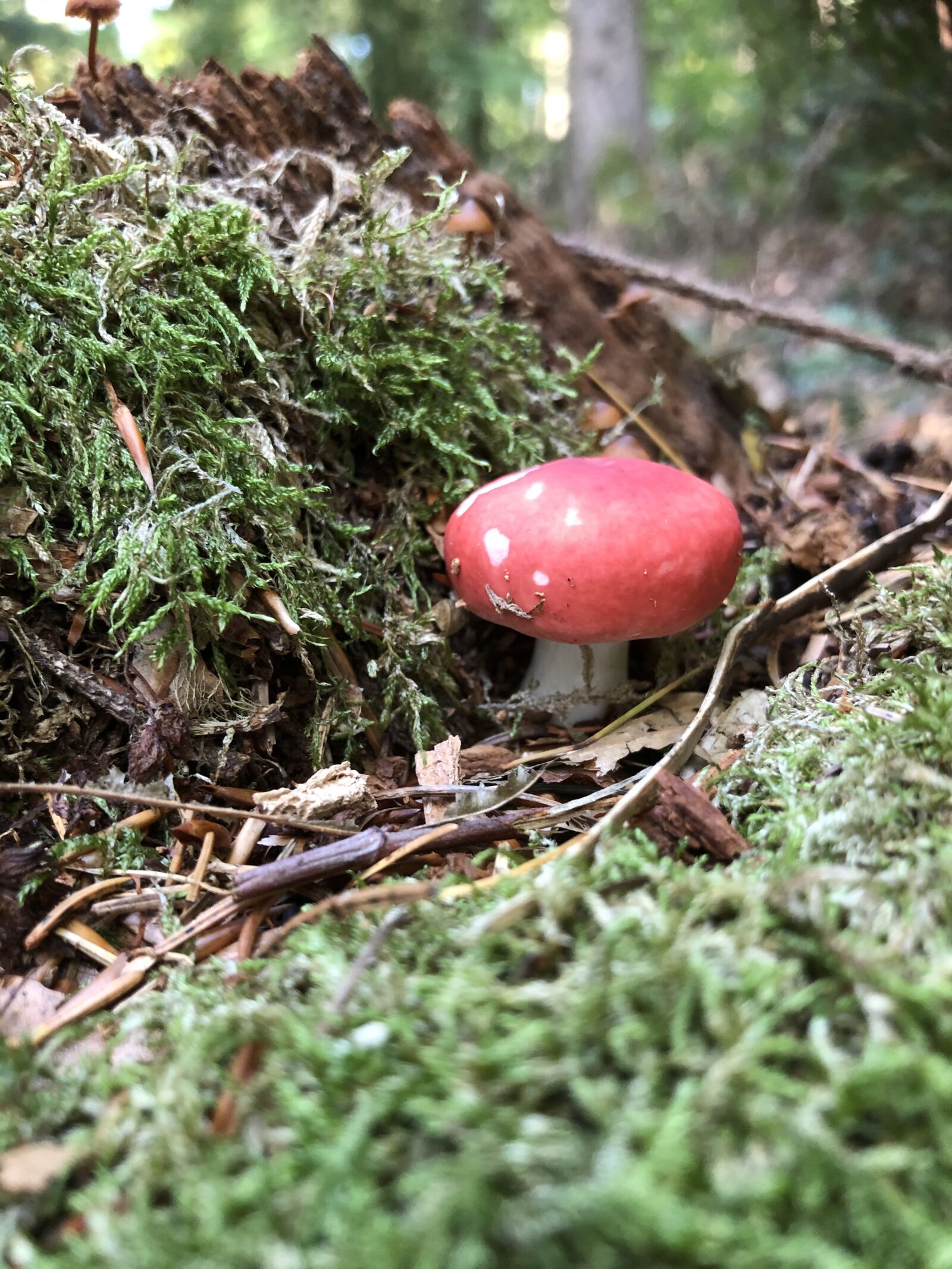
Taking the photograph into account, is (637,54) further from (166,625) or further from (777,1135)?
(777,1135)

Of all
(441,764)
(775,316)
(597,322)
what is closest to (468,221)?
(597,322)

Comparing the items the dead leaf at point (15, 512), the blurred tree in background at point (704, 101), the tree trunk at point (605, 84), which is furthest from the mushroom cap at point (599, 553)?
the tree trunk at point (605, 84)

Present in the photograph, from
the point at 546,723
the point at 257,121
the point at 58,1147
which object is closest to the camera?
the point at 58,1147

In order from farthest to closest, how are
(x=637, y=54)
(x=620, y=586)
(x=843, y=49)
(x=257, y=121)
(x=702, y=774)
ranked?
(x=637, y=54) → (x=843, y=49) → (x=257, y=121) → (x=620, y=586) → (x=702, y=774)

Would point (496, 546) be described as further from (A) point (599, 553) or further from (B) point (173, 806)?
(B) point (173, 806)

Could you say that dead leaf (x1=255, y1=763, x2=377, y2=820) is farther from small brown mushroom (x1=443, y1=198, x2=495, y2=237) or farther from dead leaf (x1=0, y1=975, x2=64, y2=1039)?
small brown mushroom (x1=443, y1=198, x2=495, y2=237)

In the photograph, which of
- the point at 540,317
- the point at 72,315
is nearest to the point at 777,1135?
the point at 72,315
